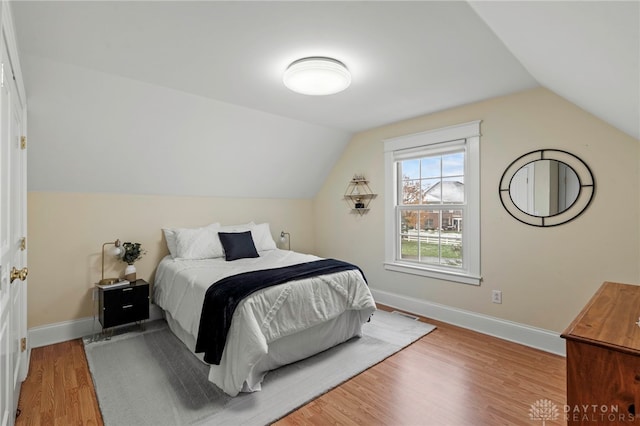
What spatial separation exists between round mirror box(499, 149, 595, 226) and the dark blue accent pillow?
2.71m

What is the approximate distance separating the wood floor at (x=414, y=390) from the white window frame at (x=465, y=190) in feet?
2.69

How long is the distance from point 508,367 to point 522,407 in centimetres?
52

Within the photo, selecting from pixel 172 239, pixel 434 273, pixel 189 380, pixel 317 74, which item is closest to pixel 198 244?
pixel 172 239

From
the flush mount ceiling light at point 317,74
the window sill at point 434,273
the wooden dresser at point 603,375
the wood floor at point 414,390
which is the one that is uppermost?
the flush mount ceiling light at point 317,74

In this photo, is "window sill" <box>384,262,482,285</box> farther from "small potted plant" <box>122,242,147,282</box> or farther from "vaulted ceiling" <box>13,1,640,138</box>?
"small potted plant" <box>122,242,147,282</box>

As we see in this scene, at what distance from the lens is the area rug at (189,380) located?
1.90 meters

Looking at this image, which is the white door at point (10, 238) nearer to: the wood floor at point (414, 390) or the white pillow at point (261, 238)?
the wood floor at point (414, 390)

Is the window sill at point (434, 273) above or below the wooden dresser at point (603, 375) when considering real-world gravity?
below

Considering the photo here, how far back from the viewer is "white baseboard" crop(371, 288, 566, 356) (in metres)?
2.73

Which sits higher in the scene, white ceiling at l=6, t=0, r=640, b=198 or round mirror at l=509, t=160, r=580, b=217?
white ceiling at l=6, t=0, r=640, b=198

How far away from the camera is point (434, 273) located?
3.51 metres

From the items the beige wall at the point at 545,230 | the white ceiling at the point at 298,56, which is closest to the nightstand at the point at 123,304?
the white ceiling at the point at 298,56

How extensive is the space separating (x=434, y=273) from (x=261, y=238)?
2151mm

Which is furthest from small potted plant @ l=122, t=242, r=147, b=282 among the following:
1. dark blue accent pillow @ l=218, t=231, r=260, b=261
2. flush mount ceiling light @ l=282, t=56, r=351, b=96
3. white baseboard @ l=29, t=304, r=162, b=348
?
flush mount ceiling light @ l=282, t=56, r=351, b=96
